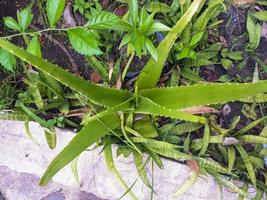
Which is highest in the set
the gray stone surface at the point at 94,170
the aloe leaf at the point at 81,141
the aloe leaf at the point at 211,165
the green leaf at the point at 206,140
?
the aloe leaf at the point at 81,141

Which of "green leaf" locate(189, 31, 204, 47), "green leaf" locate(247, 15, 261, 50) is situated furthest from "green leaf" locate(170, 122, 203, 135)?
"green leaf" locate(247, 15, 261, 50)

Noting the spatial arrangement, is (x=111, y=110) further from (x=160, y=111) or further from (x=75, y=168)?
(x=75, y=168)

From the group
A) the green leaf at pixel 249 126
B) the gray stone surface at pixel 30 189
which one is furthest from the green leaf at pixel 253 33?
the gray stone surface at pixel 30 189

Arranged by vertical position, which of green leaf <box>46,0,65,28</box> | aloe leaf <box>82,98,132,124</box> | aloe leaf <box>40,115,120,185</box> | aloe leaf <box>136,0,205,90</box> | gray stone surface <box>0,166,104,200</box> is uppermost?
green leaf <box>46,0,65,28</box>

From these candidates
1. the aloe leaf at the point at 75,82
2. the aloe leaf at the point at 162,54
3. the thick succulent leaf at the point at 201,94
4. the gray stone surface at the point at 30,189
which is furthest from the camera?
the gray stone surface at the point at 30,189

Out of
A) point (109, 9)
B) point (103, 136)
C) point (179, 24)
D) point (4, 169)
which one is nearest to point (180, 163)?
point (103, 136)

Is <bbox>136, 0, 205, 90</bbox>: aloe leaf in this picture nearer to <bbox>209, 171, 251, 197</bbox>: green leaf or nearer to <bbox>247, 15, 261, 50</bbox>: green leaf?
<bbox>247, 15, 261, 50</bbox>: green leaf

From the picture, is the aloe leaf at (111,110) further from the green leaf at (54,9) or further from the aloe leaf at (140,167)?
the green leaf at (54,9)
